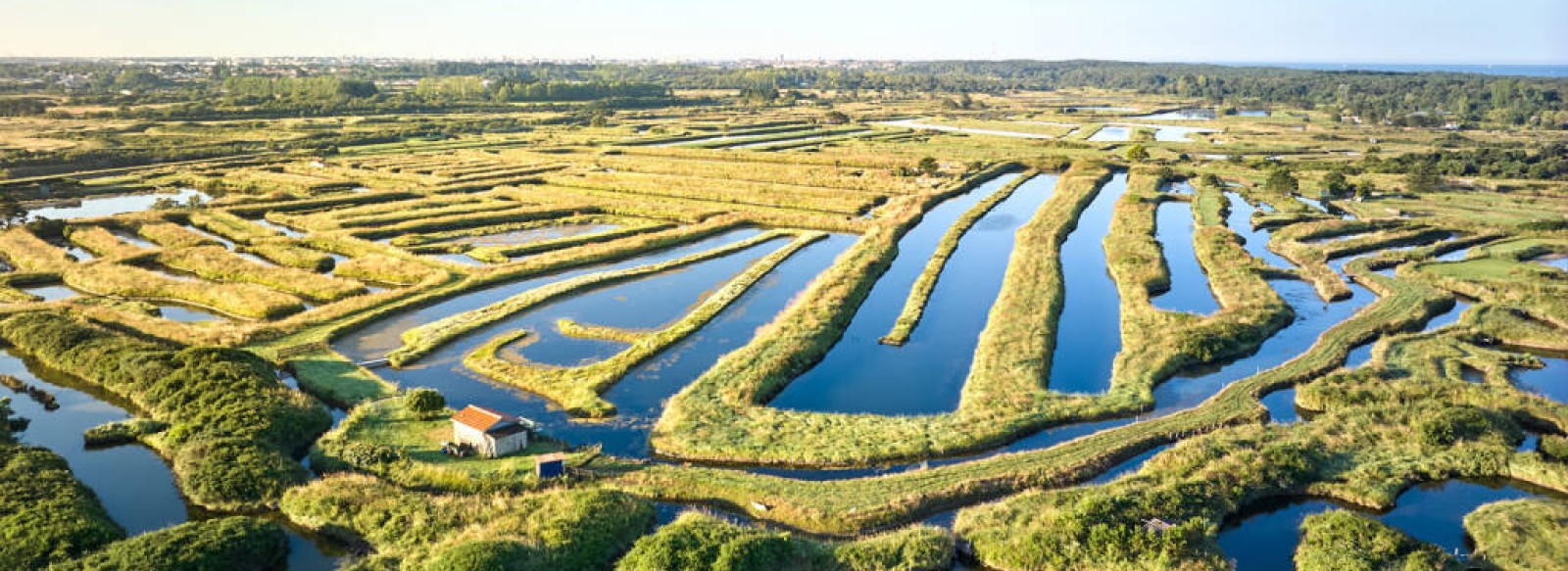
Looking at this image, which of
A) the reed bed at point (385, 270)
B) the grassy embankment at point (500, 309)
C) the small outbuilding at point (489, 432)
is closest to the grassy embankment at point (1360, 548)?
the small outbuilding at point (489, 432)

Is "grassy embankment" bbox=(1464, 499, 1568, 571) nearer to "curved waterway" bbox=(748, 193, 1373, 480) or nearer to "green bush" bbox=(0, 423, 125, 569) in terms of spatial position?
"curved waterway" bbox=(748, 193, 1373, 480)

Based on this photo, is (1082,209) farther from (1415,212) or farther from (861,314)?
(861,314)

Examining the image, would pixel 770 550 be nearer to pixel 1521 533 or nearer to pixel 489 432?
pixel 489 432

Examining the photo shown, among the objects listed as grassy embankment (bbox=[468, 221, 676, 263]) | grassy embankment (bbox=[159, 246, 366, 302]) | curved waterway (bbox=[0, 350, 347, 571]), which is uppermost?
grassy embankment (bbox=[468, 221, 676, 263])

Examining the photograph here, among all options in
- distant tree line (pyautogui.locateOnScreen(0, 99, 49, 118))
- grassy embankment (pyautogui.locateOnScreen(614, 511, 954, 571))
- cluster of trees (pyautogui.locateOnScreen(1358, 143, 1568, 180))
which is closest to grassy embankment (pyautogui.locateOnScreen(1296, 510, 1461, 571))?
grassy embankment (pyautogui.locateOnScreen(614, 511, 954, 571))

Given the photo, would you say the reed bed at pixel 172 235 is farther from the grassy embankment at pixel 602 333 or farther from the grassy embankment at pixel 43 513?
the grassy embankment at pixel 43 513

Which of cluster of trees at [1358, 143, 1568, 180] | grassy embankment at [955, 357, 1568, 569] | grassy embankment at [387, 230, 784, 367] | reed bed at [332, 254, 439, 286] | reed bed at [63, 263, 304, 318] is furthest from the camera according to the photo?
cluster of trees at [1358, 143, 1568, 180]
